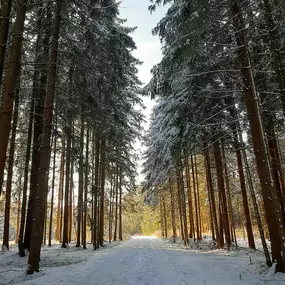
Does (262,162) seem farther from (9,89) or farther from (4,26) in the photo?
(4,26)

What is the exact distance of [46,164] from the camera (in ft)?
26.5

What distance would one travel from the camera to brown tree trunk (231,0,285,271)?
6605mm

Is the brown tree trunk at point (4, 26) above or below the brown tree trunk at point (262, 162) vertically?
above

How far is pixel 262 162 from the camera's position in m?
6.89

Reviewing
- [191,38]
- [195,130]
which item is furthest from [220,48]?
[195,130]

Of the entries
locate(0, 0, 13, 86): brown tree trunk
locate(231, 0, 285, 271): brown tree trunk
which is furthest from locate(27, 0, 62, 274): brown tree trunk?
locate(231, 0, 285, 271): brown tree trunk

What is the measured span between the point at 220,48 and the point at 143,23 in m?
2.99

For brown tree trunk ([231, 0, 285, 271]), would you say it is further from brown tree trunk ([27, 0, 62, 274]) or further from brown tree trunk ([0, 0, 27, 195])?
brown tree trunk ([27, 0, 62, 274])

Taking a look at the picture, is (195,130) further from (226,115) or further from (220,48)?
(220,48)

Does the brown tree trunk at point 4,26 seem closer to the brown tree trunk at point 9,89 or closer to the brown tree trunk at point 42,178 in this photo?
the brown tree trunk at point 9,89

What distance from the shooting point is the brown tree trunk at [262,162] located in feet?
21.7

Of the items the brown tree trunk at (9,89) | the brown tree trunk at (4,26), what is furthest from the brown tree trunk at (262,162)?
the brown tree trunk at (4,26)

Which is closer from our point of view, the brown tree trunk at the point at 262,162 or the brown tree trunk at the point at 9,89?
the brown tree trunk at the point at 9,89

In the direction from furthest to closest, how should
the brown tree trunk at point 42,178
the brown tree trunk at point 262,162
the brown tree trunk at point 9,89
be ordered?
the brown tree trunk at point 42,178 < the brown tree trunk at point 262,162 < the brown tree trunk at point 9,89
